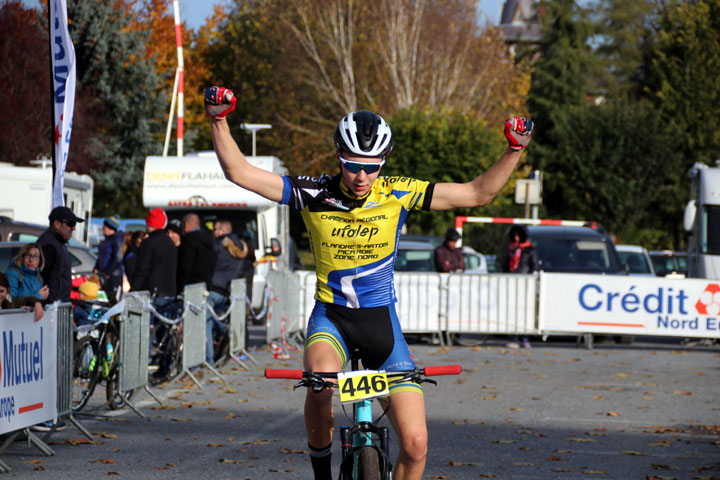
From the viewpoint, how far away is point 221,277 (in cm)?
1636

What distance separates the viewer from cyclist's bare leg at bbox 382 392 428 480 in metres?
5.49

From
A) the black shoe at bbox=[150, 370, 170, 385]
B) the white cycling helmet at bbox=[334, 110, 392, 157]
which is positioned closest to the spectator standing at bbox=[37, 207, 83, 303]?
the black shoe at bbox=[150, 370, 170, 385]

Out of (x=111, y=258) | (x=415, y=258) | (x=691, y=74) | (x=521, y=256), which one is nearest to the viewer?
(x=111, y=258)

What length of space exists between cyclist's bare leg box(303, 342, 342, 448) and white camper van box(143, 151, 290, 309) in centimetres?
1796

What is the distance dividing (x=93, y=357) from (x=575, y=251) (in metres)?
12.6

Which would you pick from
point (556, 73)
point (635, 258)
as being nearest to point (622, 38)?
point (556, 73)

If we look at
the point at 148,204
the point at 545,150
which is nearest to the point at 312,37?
the point at 545,150

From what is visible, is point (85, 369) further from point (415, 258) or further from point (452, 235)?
point (415, 258)

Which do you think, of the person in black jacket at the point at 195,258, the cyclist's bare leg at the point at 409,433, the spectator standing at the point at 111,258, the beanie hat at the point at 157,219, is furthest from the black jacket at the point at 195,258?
the cyclist's bare leg at the point at 409,433

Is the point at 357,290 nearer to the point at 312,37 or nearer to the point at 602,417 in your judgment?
the point at 602,417

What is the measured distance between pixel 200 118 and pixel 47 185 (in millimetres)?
30312

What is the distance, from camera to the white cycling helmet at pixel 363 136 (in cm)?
Answer: 555

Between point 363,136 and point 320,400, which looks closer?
point 363,136

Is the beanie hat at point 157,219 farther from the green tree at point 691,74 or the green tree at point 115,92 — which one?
the green tree at point 691,74
